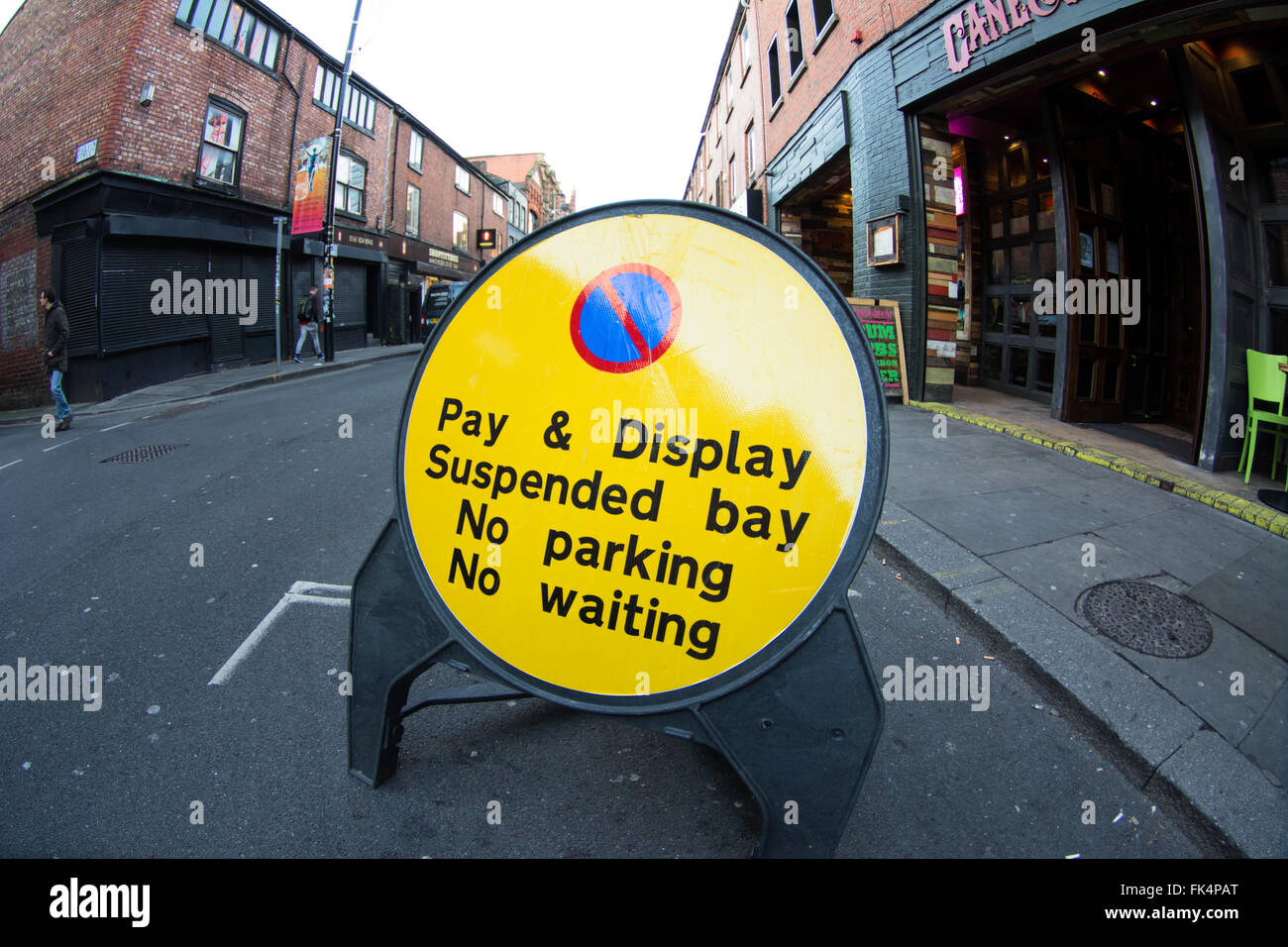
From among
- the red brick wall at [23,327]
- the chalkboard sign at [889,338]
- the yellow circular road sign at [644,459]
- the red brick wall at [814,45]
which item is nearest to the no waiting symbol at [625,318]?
the yellow circular road sign at [644,459]

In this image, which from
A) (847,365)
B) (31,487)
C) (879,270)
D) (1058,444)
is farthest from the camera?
(879,270)

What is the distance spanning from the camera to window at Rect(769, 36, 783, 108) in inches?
531

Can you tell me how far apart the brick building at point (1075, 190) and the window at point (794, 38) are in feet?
3.60

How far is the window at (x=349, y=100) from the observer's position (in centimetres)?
1722

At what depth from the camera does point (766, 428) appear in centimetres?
145

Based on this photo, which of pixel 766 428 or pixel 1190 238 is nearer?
pixel 766 428

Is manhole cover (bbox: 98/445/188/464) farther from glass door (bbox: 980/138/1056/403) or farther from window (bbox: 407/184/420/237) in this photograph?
window (bbox: 407/184/420/237)

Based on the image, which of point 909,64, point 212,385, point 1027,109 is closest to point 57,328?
point 212,385

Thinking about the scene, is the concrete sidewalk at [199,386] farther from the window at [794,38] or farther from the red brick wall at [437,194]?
the window at [794,38]

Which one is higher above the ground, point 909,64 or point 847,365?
point 909,64

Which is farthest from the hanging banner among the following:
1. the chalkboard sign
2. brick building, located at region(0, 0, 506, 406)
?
the chalkboard sign

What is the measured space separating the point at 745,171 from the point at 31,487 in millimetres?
17686

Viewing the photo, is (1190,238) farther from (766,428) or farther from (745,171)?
(745,171)

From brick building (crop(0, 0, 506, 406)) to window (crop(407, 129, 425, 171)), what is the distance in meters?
5.72
